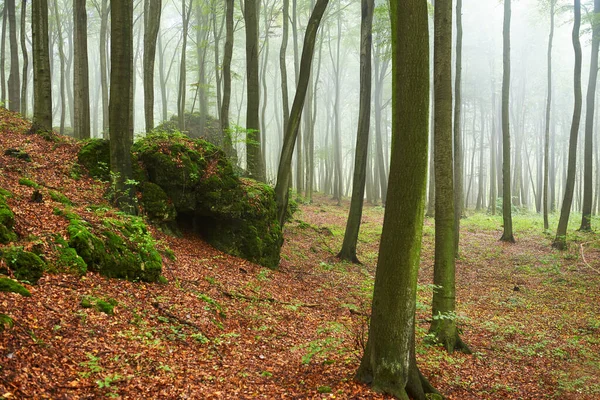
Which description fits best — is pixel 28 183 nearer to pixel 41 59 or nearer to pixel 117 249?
pixel 117 249

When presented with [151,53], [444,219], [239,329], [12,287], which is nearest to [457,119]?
[444,219]

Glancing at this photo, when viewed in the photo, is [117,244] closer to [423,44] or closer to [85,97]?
[423,44]

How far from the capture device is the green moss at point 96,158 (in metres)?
9.98

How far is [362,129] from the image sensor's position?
12.9m

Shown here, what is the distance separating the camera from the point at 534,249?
16812mm

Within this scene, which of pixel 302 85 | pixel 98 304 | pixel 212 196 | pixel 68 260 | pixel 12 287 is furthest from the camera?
pixel 302 85

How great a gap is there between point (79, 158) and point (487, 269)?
1333 cm

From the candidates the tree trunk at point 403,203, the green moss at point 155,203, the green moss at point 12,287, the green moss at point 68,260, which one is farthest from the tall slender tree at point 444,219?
the green moss at point 155,203

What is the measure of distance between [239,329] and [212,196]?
14.2 feet

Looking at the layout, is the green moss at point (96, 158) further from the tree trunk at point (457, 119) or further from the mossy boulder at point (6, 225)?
the tree trunk at point (457, 119)

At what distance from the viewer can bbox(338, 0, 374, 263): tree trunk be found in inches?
502

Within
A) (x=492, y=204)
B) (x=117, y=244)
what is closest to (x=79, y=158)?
(x=117, y=244)

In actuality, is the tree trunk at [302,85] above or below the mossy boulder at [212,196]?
above

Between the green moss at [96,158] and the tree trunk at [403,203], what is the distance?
7.98 metres
